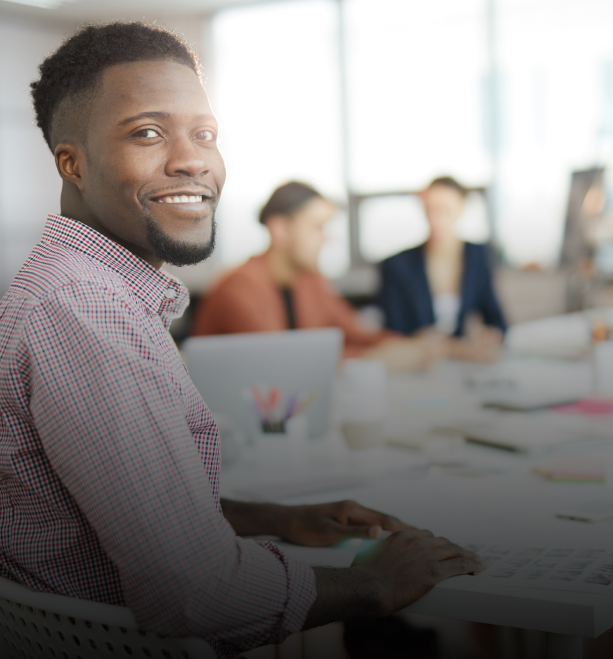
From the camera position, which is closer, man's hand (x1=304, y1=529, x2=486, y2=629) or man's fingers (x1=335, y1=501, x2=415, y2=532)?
man's hand (x1=304, y1=529, x2=486, y2=629)

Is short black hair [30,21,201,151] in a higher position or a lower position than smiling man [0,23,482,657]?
higher

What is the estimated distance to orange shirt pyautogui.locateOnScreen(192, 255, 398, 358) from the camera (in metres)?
2.80

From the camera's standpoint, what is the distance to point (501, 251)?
18.1 feet

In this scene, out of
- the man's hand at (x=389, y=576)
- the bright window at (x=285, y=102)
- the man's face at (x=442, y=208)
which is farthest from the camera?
the bright window at (x=285, y=102)

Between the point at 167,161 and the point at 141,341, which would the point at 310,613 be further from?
the point at 167,161

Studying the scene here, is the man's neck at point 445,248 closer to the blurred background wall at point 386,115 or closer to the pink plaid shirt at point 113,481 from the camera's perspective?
the blurred background wall at point 386,115

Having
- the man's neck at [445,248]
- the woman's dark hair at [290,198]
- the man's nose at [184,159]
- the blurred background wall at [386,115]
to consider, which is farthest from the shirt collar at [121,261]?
the blurred background wall at [386,115]

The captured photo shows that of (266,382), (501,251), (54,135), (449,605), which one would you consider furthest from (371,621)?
(501,251)

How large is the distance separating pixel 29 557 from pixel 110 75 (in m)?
A: 0.61

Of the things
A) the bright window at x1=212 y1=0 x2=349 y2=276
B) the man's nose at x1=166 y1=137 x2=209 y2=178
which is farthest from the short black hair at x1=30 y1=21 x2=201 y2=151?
the bright window at x1=212 y1=0 x2=349 y2=276

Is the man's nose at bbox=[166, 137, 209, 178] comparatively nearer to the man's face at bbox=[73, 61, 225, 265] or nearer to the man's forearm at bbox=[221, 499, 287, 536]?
the man's face at bbox=[73, 61, 225, 265]

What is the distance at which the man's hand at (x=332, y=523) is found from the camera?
1061mm

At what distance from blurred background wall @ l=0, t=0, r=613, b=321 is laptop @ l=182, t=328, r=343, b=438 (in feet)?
9.51

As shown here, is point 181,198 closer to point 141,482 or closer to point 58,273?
point 58,273
